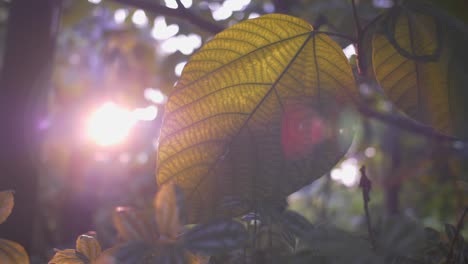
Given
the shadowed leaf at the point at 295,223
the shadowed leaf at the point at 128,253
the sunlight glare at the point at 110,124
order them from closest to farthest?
the shadowed leaf at the point at 128,253
the shadowed leaf at the point at 295,223
the sunlight glare at the point at 110,124

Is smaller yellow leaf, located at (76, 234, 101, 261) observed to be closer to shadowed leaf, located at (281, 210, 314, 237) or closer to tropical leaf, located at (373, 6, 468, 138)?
shadowed leaf, located at (281, 210, 314, 237)

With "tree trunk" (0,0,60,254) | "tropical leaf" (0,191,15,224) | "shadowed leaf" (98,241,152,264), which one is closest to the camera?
"shadowed leaf" (98,241,152,264)

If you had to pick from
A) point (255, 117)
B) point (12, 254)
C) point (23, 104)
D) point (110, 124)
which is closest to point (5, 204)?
point (12, 254)

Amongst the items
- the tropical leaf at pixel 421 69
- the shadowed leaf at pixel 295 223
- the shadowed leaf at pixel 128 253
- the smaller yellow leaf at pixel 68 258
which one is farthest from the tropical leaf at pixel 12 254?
the tropical leaf at pixel 421 69

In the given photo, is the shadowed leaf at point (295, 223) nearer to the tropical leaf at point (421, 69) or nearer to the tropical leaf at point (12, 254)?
the tropical leaf at point (421, 69)

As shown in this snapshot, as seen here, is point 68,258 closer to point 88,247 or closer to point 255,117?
point 88,247

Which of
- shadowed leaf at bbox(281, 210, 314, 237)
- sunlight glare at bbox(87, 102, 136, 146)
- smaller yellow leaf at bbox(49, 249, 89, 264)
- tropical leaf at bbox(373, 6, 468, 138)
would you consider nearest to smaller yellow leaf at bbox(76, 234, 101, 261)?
smaller yellow leaf at bbox(49, 249, 89, 264)
